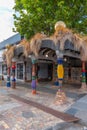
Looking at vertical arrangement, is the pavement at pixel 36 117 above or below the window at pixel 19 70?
below

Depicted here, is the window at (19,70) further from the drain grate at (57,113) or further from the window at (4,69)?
the drain grate at (57,113)

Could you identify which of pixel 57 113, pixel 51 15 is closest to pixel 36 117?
pixel 57 113

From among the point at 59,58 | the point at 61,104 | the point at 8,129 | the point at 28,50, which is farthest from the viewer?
the point at 28,50

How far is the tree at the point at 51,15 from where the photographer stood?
46.6ft

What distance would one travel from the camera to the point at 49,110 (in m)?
8.02

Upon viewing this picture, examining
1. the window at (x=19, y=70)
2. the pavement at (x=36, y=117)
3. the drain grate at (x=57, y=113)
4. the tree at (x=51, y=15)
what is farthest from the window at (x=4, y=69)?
the drain grate at (x=57, y=113)

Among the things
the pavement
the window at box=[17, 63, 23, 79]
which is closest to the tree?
the window at box=[17, 63, 23, 79]

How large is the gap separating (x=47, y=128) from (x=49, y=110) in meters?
1.92

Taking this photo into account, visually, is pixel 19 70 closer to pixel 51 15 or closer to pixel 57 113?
pixel 51 15

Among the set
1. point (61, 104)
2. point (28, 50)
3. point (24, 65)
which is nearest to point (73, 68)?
point (24, 65)

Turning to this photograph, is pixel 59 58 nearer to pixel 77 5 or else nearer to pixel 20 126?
pixel 20 126

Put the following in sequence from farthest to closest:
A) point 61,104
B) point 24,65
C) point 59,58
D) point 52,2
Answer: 1. point 24,65
2. point 52,2
3. point 59,58
4. point 61,104

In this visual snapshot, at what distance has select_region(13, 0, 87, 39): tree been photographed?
14193 millimetres

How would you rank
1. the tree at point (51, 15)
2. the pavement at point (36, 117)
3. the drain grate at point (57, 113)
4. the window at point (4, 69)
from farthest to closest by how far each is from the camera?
the window at point (4, 69)
the tree at point (51, 15)
the drain grate at point (57, 113)
the pavement at point (36, 117)
